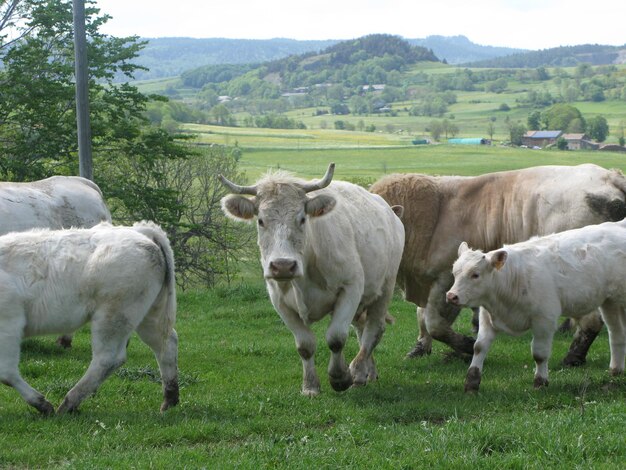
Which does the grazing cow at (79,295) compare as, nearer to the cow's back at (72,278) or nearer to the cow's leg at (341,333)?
the cow's back at (72,278)

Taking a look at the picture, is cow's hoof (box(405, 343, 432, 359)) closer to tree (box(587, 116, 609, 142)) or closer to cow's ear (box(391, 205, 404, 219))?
cow's ear (box(391, 205, 404, 219))

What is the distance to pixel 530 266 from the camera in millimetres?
10125

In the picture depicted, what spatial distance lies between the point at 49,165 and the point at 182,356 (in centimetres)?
1850

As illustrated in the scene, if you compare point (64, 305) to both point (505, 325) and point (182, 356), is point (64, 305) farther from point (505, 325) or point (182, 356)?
point (505, 325)

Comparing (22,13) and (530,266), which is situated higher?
(22,13)

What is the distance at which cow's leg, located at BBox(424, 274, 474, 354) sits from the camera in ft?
38.4

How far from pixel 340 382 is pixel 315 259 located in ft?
4.52

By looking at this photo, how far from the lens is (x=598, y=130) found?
96.4 metres

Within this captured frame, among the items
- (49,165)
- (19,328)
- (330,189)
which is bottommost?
(49,165)

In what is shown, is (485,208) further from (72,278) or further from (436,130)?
(436,130)

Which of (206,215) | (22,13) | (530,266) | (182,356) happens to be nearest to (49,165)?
(22,13)

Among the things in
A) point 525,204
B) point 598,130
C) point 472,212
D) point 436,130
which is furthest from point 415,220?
point 436,130

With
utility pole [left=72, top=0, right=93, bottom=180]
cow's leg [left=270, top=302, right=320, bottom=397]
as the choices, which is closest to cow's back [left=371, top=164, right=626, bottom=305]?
cow's leg [left=270, top=302, right=320, bottom=397]

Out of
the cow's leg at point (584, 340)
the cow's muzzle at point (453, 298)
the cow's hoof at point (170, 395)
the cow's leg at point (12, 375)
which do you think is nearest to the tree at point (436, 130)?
the cow's leg at point (584, 340)
